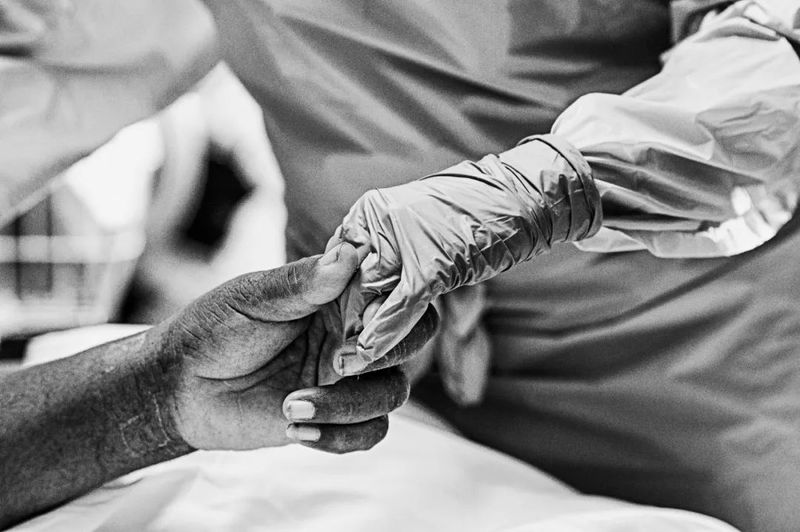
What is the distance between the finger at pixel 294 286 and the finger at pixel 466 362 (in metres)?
0.29

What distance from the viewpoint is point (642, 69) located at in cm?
101

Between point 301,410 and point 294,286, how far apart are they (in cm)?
11

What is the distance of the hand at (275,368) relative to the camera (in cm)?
75

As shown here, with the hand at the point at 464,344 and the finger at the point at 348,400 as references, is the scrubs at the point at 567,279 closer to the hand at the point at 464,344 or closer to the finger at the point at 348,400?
the hand at the point at 464,344

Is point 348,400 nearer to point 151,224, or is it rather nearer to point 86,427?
point 86,427

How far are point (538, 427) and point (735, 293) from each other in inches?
10.6

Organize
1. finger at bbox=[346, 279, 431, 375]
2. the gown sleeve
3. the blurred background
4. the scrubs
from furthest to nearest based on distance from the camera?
the blurred background, the scrubs, the gown sleeve, finger at bbox=[346, 279, 431, 375]

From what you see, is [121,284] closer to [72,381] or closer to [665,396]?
[72,381]

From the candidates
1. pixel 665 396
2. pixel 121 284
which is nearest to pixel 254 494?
pixel 665 396

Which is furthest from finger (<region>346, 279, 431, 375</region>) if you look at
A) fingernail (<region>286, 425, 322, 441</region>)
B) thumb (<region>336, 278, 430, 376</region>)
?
fingernail (<region>286, 425, 322, 441</region>)

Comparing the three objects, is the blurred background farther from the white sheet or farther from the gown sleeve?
the gown sleeve

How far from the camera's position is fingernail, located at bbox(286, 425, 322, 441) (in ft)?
2.57

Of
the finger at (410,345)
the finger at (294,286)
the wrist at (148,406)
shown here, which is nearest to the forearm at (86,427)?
the wrist at (148,406)

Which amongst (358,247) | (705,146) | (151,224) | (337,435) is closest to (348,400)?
(337,435)
